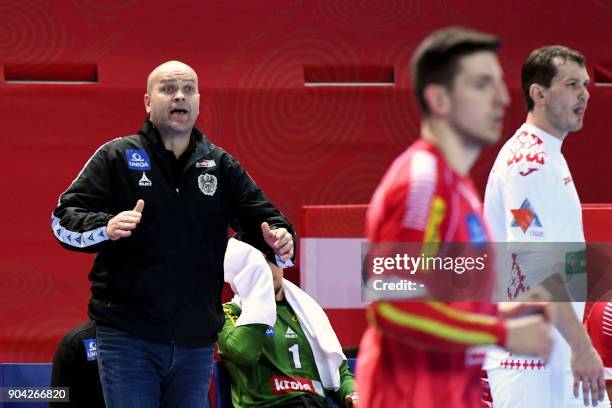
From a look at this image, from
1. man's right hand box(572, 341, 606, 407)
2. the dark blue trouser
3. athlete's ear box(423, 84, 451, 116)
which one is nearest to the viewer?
athlete's ear box(423, 84, 451, 116)

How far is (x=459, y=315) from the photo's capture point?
2.12 meters

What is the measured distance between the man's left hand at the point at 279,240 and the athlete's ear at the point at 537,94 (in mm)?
1031

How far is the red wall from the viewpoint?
19.4 ft

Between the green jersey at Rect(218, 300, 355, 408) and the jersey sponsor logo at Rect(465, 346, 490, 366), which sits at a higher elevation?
the jersey sponsor logo at Rect(465, 346, 490, 366)

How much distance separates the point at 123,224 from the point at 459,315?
171cm

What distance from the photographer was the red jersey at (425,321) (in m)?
2.11

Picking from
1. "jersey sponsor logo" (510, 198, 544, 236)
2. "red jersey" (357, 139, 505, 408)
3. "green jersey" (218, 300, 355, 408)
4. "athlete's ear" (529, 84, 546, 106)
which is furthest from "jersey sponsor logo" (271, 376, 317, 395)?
"red jersey" (357, 139, 505, 408)

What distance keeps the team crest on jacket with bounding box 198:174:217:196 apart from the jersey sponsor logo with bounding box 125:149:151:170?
0.21m

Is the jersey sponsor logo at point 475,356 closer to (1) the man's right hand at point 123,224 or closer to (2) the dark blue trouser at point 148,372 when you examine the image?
(1) the man's right hand at point 123,224

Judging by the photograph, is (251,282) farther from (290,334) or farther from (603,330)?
(603,330)

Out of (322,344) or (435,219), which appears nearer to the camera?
(435,219)

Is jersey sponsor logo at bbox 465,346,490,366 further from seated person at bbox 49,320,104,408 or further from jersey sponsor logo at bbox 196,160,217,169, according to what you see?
seated person at bbox 49,320,104,408

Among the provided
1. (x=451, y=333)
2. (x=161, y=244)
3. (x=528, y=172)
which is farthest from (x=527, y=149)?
(x=451, y=333)

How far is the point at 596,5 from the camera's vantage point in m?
6.21
